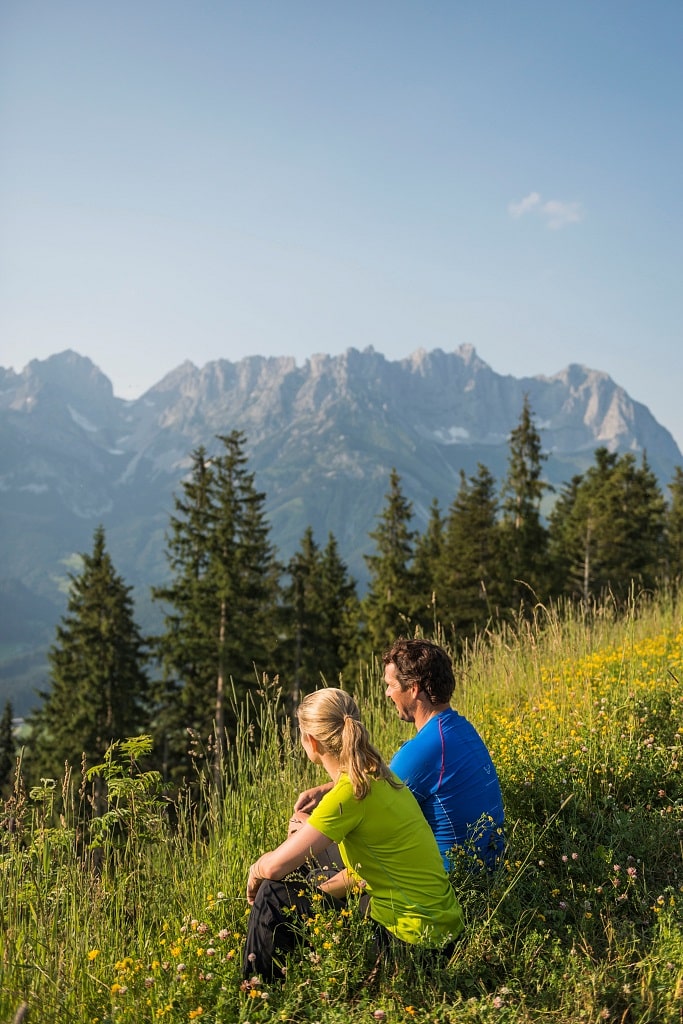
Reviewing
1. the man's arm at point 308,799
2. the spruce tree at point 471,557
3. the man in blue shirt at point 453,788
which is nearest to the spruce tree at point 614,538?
the spruce tree at point 471,557

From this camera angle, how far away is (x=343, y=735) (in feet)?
10.9

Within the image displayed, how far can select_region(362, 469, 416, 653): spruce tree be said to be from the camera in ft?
109

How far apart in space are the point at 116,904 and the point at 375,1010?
167 cm

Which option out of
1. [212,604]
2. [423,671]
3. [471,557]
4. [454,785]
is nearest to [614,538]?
[471,557]

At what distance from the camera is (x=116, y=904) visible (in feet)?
12.7

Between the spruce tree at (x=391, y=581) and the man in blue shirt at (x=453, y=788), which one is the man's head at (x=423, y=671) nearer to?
the man in blue shirt at (x=453, y=788)

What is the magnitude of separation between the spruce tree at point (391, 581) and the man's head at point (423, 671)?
26.6 metres

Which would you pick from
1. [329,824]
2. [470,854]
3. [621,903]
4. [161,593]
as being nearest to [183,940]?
[329,824]

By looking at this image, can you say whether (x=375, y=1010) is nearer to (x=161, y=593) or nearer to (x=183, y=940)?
(x=183, y=940)

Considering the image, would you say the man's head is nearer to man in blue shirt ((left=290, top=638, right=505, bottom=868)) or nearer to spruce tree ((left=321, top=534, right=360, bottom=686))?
man in blue shirt ((left=290, top=638, right=505, bottom=868))

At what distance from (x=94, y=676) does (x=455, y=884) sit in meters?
27.0

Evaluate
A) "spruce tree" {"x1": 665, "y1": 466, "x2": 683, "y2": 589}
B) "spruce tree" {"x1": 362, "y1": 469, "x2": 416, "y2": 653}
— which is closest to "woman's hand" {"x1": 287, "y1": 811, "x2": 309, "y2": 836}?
"spruce tree" {"x1": 362, "y1": 469, "x2": 416, "y2": 653}

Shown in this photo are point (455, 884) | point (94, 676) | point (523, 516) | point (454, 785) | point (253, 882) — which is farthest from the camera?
point (523, 516)

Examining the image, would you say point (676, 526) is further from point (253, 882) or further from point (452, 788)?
point (253, 882)
